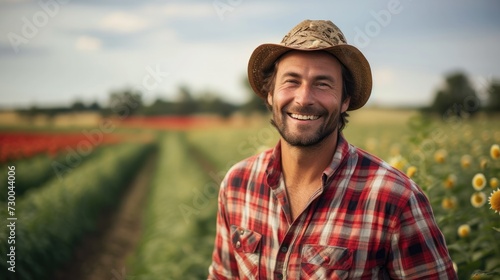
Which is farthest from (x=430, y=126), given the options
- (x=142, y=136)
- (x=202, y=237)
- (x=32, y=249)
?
(x=142, y=136)

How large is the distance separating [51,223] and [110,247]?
156cm

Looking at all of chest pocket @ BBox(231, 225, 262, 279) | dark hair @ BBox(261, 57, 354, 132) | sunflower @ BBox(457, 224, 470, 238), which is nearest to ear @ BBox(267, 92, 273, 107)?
dark hair @ BBox(261, 57, 354, 132)

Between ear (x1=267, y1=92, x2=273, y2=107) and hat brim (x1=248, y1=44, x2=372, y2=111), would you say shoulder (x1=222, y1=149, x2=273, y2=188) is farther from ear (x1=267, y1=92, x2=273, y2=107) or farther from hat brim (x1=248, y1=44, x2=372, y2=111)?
hat brim (x1=248, y1=44, x2=372, y2=111)

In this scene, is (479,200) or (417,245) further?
(479,200)

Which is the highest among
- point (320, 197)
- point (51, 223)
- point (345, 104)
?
point (345, 104)

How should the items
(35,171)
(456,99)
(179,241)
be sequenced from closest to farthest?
1. (179,241)
2. (35,171)
3. (456,99)

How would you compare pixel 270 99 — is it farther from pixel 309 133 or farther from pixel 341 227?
pixel 341 227

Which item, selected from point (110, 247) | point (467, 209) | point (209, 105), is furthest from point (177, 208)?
point (209, 105)

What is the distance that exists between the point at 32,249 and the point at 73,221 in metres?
2.20

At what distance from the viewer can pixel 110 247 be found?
7574 millimetres

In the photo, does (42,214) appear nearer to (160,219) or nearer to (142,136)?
(160,219)

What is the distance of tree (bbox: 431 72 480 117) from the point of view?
546 centimetres

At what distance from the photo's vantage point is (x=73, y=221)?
7398mm

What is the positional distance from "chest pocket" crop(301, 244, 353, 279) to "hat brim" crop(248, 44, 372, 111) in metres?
0.75
